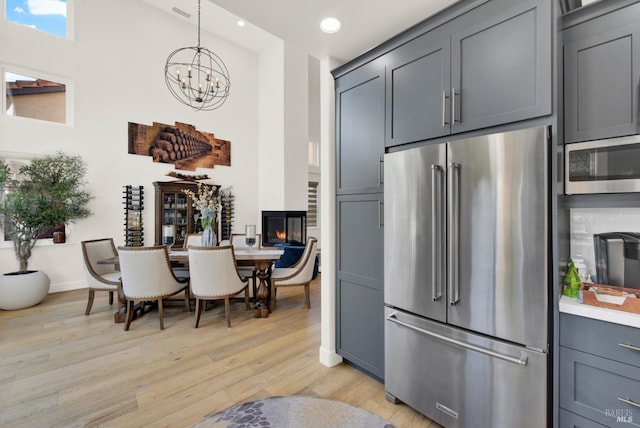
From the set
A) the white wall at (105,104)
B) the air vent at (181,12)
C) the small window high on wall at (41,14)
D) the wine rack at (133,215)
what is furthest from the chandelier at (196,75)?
the wine rack at (133,215)

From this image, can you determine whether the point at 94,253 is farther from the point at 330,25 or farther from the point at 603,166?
the point at 603,166

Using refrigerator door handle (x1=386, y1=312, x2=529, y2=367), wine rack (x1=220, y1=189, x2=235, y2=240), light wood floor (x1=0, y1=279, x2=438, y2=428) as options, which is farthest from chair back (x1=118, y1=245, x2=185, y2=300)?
wine rack (x1=220, y1=189, x2=235, y2=240)

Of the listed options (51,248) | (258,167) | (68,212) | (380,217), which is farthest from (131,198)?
(380,217)

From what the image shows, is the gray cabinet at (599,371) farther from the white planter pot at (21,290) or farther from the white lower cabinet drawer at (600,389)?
the white planter pot at (21,290)

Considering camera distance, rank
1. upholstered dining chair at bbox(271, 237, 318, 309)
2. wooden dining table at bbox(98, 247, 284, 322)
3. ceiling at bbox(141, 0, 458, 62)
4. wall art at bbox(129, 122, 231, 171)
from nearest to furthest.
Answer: ceiling at bbox(141, 0, 458, 62), wooden dining table at bbox(98, 247, 284, 322), upholstered dining chair at bbox(271, 237, 318, 309), wall art at bbox(129, 122, 231, 171)

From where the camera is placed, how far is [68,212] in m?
4.28

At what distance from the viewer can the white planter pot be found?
371 cm

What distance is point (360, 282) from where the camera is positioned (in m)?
2.25

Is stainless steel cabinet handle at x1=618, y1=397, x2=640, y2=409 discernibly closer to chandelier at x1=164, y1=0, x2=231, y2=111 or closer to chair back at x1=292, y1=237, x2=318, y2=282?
chair back at x1=292, y1=237, x2=318, y2=282

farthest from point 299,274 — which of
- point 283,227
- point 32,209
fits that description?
point 32,209

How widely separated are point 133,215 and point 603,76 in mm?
6312

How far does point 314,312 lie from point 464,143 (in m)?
2.97

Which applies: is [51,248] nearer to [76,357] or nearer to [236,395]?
[76,357]

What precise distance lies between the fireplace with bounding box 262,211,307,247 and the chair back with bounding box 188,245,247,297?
2902 mm
